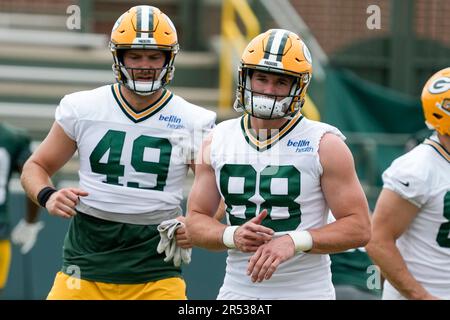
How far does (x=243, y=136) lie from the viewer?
5.19 meters

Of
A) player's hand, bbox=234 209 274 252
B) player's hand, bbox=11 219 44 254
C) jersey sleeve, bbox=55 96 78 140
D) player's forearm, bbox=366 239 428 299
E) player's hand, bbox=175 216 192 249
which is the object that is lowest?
player's hand, bbox=11 219 44 254

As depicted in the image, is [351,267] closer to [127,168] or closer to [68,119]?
[127,168]

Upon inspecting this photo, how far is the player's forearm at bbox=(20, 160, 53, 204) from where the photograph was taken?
5.72 m

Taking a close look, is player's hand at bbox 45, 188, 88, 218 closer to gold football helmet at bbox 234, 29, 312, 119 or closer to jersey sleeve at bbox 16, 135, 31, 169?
gold football helmet at bbox 234, 29, 312, 119

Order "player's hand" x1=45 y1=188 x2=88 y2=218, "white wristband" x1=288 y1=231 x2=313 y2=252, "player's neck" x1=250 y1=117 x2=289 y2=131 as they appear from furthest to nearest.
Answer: "player's hand" x1=45 y1=188 x2=88 y2=218
"player's neck" x1=250 y1=117 x2=289 y2=131
"white wristband" x1=288 y1=231 x2=313 y2=252

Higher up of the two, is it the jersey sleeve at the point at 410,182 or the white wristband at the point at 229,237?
the jersey sleeve at the point at 410,182

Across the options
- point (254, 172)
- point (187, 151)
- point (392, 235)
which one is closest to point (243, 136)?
point (254, 172)

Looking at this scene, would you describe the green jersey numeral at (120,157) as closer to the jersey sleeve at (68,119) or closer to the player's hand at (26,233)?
the jersey sleeve at (68,119)

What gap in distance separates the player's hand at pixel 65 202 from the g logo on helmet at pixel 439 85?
77.3 inches

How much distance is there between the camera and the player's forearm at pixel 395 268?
5797mm

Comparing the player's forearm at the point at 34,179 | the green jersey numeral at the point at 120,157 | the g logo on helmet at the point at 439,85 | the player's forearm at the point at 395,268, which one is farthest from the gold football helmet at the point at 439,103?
the player's forearm at the point at 34,179

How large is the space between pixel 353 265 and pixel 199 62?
5578 mm

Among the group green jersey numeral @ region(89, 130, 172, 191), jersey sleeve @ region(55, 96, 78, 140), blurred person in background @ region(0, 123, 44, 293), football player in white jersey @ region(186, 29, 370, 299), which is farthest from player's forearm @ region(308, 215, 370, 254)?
blurred person in background @ region(0, 123, 44, 293)
